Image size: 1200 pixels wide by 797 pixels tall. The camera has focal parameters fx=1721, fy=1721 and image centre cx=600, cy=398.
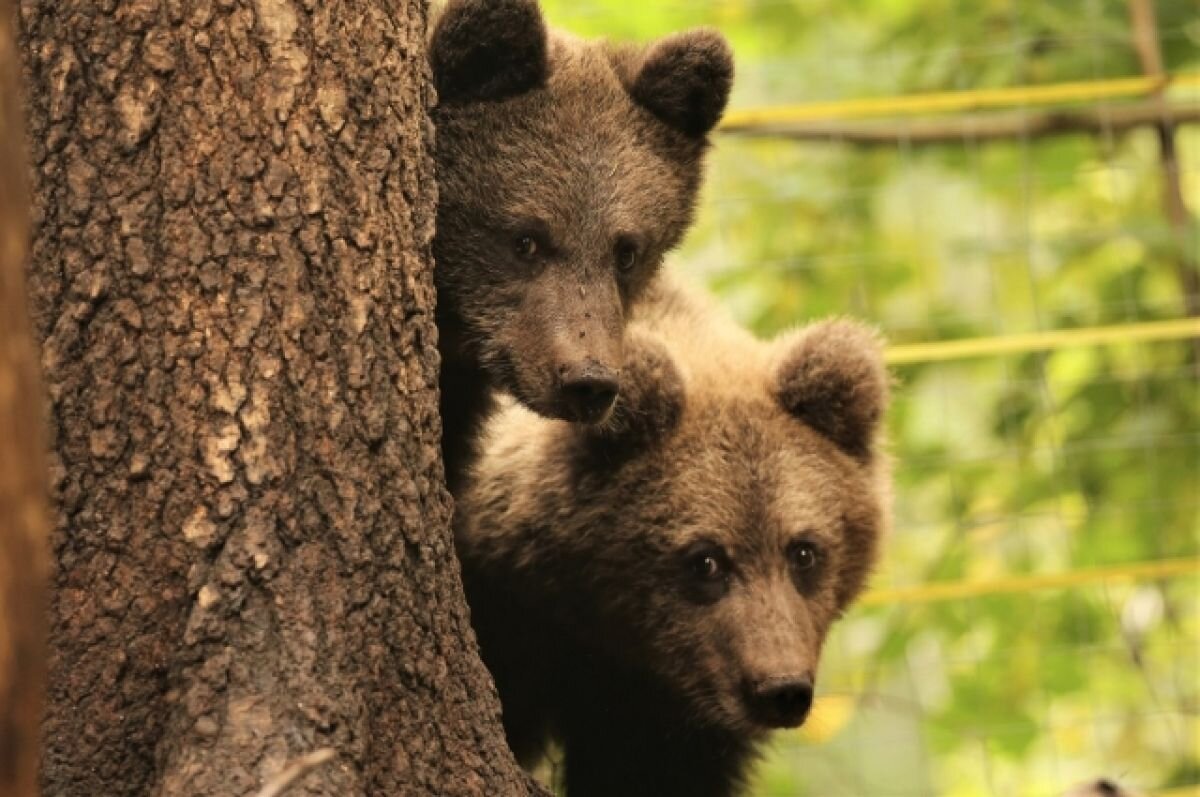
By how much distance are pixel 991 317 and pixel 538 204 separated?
485cm

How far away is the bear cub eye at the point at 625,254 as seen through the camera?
14.5 ft

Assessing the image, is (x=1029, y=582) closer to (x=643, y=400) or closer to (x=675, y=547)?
(x=675, y=547)

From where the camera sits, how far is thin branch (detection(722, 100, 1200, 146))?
8.43 meters

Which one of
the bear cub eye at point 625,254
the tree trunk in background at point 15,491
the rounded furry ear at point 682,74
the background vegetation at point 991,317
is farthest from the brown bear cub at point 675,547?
the tree trunk in background at point 15,491

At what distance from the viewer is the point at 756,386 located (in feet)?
16.6

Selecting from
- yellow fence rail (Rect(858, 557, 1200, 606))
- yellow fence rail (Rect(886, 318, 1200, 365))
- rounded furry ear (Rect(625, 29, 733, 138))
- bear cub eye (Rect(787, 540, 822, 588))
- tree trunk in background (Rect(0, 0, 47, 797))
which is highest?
rounded furry ear (Rect(625, 29, 733, 138))

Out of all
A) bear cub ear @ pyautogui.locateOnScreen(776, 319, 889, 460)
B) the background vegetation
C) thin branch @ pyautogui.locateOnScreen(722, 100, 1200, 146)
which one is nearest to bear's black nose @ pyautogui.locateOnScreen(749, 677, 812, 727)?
bear cub ear @ pyautogui.locateOnScreen(776, 319, 889, 460)

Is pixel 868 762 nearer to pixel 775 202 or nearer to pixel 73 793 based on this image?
pixel 775 202

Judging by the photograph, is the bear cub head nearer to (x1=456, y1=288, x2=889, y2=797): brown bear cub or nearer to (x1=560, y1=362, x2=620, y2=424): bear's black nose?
(x1=560, y1=362, x2=620, y2=424): bear's black nose

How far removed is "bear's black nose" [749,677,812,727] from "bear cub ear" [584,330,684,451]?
0.78 metres

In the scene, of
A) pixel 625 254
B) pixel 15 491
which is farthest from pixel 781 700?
pixel 15 491

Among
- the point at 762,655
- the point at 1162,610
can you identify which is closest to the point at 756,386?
the point at 762,655

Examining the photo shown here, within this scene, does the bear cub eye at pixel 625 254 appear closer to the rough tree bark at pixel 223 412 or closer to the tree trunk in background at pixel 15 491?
the rough tree bark at pixel 223 412

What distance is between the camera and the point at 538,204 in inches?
169
